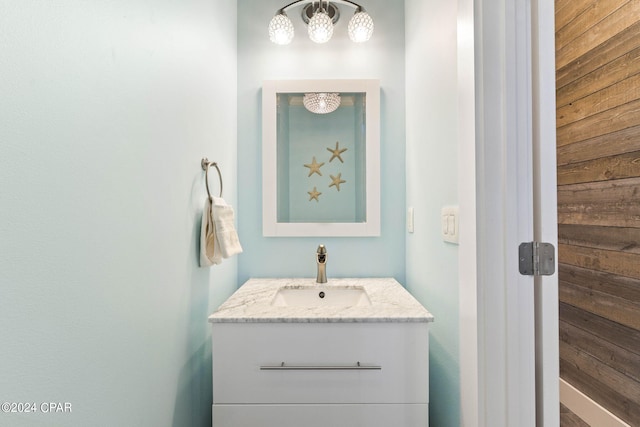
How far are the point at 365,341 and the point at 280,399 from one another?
0.32 metres

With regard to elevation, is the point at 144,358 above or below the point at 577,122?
below

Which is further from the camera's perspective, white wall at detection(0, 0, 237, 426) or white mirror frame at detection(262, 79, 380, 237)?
white mirror frame at detection(262, 79, 380, 237)

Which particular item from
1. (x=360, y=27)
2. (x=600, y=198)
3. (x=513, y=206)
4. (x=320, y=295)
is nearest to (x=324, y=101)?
(x=360, y=27)

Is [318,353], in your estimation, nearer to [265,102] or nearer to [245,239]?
[245,239]

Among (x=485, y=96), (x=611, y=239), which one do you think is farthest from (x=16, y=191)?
(x=611, y=239)

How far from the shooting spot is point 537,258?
28.1 inches

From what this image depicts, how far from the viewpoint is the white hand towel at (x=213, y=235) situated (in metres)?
1.04

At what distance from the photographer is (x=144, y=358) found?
2.39 feet

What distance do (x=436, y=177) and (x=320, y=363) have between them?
741 millimetres

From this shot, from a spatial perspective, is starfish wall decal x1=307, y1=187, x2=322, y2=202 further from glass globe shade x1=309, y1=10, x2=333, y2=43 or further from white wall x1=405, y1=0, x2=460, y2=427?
glass globe shade x1=309, y1=10, x2=333, y2=43

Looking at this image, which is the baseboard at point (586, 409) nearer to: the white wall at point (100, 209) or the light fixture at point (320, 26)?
the white wall at point (100, 209)

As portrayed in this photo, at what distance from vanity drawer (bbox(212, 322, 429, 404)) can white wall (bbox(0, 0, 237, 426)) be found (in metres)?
0.16

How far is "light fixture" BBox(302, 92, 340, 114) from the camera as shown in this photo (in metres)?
1.50

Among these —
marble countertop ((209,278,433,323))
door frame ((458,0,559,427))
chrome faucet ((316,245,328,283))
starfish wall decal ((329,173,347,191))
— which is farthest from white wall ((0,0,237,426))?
door frame ((458,0,559,427))
